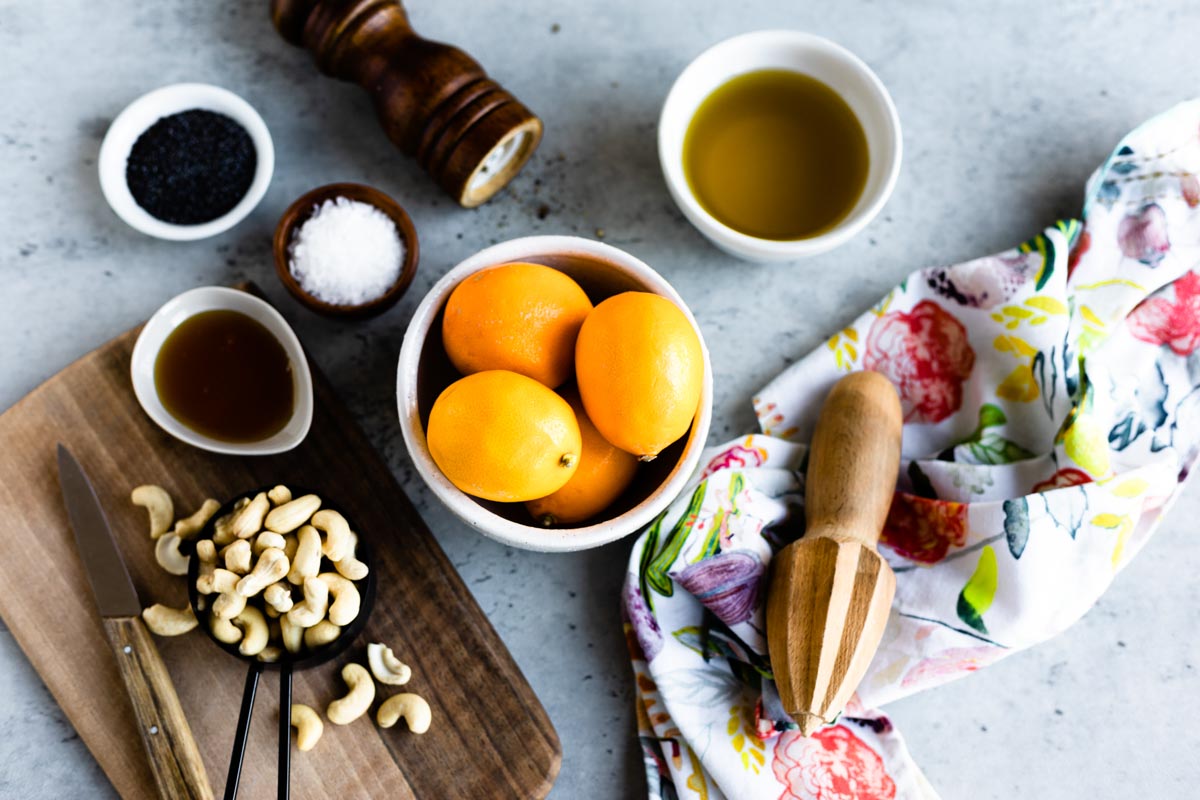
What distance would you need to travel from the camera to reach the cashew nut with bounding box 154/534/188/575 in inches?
31.2

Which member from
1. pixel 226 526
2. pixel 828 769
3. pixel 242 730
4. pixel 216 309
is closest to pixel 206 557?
pixel 226 526

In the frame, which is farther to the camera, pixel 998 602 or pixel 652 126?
pixel 652 126

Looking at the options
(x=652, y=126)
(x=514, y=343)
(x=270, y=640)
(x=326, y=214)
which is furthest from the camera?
(x=652, y=126)

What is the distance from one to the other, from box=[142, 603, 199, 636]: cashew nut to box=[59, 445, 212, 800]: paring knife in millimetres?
18

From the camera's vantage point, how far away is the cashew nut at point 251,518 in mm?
727

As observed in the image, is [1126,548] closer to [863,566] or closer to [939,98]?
[863,566]

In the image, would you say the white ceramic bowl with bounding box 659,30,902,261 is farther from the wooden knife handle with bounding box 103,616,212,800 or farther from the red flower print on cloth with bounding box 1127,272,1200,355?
the wooden knife handle with bounding box 103,616,212,800

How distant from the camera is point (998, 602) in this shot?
0.79 metres

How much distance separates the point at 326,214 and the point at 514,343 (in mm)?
309

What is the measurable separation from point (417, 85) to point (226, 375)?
1.07ft

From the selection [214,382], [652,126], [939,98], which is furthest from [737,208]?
[214,382]

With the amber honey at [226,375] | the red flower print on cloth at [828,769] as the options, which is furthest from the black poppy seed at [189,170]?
the red flower print on cloth at [828,769]

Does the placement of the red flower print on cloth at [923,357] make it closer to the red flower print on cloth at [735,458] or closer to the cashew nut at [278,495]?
the red flower print on cloth at [735,458]

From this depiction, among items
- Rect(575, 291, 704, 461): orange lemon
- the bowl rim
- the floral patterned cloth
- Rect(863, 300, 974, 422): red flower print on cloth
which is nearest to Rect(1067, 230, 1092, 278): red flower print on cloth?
the floral patterned cloth
